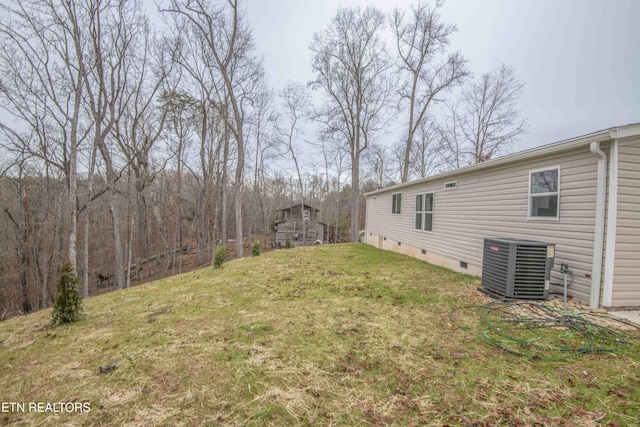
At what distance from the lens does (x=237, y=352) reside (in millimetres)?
2664

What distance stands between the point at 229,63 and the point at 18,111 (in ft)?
27.6

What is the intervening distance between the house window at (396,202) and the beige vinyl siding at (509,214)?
783 millimetres

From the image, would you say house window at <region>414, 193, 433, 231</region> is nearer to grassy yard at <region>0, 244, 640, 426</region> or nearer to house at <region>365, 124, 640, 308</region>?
house at <region>365, 124, 640, 308</region>

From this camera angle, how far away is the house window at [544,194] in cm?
432

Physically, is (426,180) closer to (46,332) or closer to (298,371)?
(298,371)

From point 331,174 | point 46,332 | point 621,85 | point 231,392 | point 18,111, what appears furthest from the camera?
point 331,174

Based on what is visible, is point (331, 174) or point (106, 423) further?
point (331, 174)

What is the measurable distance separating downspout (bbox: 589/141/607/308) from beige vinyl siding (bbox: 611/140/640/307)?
0.53ft

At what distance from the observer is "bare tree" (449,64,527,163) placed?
15.8 meters

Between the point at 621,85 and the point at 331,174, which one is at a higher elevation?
the point at 621,85

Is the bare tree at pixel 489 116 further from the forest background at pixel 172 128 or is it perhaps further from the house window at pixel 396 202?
the house window at pixel 396 202

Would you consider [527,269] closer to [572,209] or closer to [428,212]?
[572,209]

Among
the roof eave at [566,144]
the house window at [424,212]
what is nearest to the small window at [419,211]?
the house window at [424,212]

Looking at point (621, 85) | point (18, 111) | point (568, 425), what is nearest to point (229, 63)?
point (18, 111)
